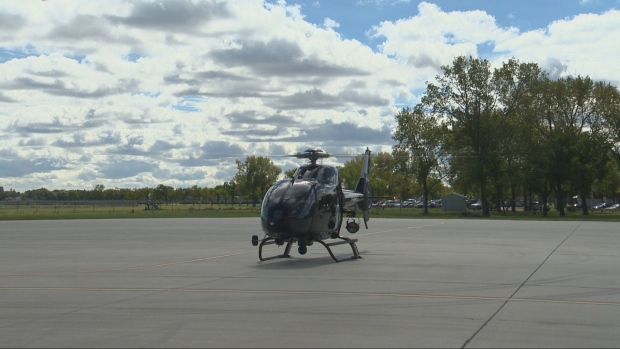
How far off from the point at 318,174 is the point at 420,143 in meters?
66.2

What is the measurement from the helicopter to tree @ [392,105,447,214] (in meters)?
64.2

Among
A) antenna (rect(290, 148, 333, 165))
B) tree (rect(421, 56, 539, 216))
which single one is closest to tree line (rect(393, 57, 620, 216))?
tree (rect(421, 56, 539, 216))

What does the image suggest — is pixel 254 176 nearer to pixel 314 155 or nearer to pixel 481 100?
pixel 481 100

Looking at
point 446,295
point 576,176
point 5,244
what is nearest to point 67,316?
point 446,295

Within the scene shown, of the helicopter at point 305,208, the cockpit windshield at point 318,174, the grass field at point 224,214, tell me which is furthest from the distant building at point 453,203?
the cockpit windshield at point 318,174

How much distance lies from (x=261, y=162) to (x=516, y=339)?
132 metres

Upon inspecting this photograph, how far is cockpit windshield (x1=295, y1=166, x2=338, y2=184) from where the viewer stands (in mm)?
21156

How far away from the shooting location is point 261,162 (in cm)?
13938

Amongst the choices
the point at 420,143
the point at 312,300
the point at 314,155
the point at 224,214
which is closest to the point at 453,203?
the point at 420,143

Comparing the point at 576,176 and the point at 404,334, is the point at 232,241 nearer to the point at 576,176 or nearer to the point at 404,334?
the point at 404,334

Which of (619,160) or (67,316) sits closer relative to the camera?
(67,316)

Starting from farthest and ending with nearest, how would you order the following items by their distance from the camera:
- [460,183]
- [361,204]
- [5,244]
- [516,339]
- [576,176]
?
[460,183] → [576,176] → [5,244] → [361,204] → [516,339]

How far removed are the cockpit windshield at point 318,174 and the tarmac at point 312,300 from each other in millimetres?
2621

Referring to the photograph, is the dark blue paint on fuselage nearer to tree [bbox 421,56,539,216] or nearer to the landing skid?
the landing skid
